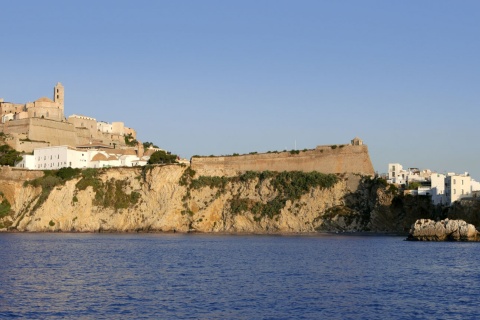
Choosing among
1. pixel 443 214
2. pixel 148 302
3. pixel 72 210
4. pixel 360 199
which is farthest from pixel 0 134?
pixel 148 302

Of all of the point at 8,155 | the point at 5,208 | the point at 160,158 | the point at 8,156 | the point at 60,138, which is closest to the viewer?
the point at 5,208

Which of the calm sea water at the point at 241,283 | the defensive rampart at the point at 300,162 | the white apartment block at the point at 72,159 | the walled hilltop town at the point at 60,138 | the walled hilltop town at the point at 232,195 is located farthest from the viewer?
the walled hilltop town at the point at 60,138

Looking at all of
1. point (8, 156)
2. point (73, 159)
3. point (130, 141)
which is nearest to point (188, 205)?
point (73, 159)

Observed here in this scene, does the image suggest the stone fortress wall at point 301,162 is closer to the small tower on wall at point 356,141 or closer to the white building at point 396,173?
the small tower on wall at point 356,141

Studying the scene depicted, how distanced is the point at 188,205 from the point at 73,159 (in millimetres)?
17685

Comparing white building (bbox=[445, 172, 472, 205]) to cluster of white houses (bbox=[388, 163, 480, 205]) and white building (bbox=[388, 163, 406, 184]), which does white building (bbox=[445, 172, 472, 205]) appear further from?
white building (bbox=[388, 163, 406, 184])

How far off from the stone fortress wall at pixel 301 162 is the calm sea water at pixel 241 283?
22.8 m

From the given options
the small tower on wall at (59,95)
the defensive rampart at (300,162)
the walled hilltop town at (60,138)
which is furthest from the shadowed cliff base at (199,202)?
the small tower on wall at (59,95)

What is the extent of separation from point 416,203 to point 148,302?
41.4 m

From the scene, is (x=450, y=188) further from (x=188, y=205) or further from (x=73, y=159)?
(x=73, y=159)

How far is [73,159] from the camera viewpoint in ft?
247

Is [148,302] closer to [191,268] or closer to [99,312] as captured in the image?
[99,312]

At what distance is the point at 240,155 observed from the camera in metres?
70.5

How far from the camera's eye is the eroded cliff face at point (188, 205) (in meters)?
59.7
